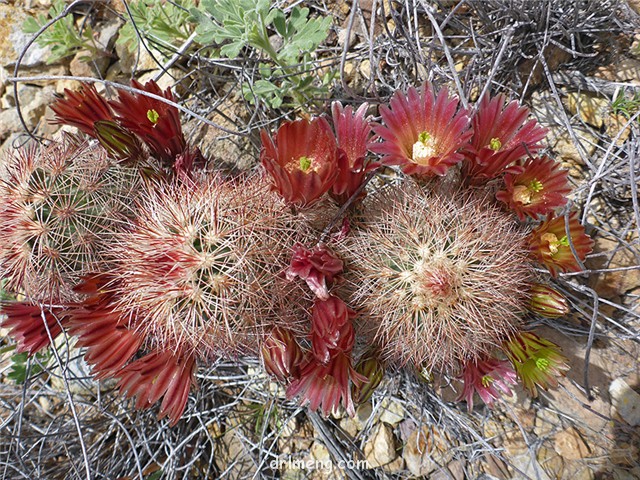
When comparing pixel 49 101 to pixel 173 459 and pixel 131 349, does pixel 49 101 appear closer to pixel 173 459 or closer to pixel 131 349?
pixel 131 349

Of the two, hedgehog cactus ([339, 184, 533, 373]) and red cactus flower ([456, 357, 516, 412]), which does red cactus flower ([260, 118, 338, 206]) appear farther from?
red cactus flower ([456, 357, 516, 412])

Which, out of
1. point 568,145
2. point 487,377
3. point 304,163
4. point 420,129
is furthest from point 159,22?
point 487,377

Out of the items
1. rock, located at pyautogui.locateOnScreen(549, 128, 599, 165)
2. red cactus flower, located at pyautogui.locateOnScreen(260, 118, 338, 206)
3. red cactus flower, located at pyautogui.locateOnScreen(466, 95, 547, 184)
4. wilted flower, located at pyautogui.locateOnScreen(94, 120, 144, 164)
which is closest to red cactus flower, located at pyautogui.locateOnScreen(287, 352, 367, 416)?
red cactus flower, located at pyautogui.locateOnScreen(260, 118, 338, 206)

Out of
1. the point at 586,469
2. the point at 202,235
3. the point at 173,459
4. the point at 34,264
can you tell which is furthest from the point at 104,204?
the point at 586,469

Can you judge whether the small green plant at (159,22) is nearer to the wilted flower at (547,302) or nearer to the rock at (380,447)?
the wilted flower at (547,302)

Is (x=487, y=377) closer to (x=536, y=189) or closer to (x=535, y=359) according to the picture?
(x=535, y=359)

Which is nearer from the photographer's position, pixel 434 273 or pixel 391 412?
pixel 434 273
